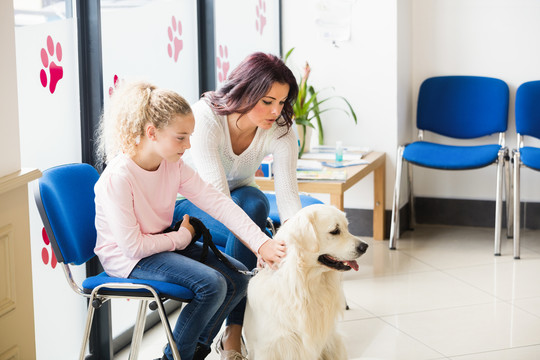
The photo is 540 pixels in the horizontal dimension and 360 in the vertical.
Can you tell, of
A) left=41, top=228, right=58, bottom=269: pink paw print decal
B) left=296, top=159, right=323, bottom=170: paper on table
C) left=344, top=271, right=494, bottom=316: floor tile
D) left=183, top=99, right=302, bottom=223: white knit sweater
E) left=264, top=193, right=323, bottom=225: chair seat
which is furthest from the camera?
left=296, top=159, right=323, bottom=170: paper on table

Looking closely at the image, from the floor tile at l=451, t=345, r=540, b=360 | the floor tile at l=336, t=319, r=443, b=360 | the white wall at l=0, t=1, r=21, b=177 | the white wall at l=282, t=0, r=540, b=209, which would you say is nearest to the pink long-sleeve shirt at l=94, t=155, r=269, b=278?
the white wall at l=0, t=1, r=21, b=177

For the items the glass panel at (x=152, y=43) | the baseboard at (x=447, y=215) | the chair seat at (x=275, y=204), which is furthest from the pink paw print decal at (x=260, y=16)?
the chair seat at (x=275, y=204)

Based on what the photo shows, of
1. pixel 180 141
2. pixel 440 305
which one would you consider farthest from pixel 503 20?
pixel 180 141

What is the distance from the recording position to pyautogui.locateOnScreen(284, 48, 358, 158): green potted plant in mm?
3893

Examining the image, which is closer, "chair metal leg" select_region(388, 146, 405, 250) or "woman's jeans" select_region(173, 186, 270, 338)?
"woman's jeans" select_region(173, 186, 270, 338)

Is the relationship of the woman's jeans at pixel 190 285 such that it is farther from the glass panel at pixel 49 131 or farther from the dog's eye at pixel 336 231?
the glass panel at pixel 49 131

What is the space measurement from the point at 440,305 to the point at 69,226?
178cm

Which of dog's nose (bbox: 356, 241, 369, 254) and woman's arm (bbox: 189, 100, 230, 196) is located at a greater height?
woman's arm (bbox: 189, 100, 230, 196)

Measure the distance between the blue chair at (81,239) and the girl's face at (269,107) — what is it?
2.01 ft

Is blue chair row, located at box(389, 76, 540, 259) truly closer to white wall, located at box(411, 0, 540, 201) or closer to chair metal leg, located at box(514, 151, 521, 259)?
chair metal leg, located at box(514, 151, 521, 259)

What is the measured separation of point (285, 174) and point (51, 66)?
86 cm

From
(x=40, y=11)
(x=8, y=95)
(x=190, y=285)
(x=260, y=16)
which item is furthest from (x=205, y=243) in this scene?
(x=260, y=16)

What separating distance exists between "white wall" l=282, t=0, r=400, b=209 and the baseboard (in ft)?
0.31

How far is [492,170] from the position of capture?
4.33 metres
